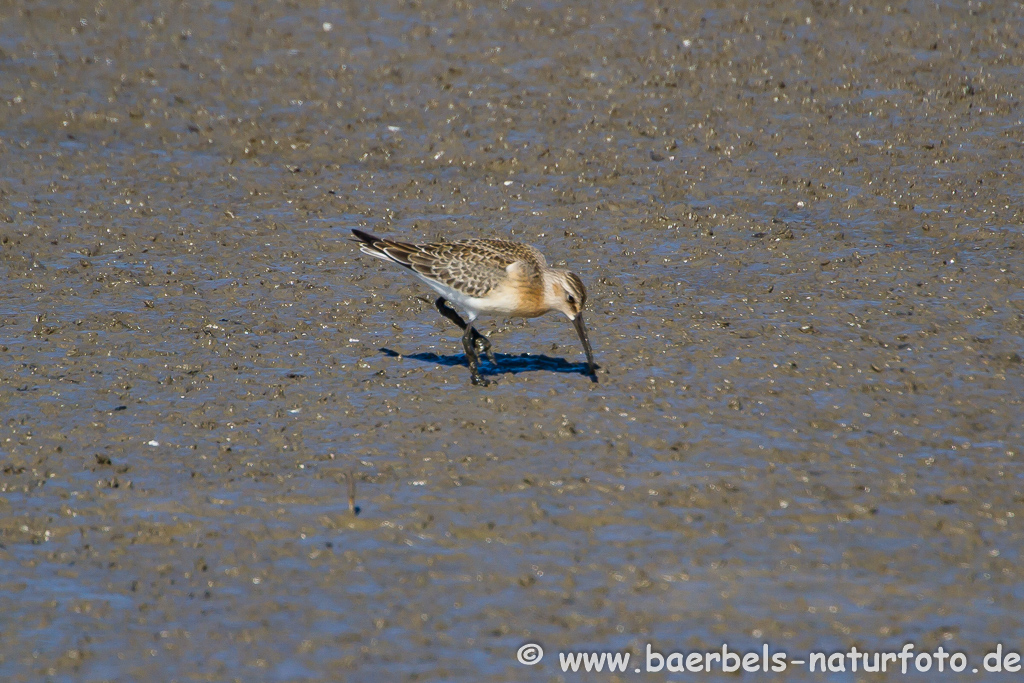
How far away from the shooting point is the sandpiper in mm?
9586

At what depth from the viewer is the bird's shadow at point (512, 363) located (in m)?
9.91

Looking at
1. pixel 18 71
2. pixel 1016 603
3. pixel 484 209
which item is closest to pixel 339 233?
pixel 484 209

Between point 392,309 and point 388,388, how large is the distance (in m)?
1.65

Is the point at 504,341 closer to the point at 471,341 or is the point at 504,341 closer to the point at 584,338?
the point at 471,341

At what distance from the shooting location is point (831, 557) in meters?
7.32

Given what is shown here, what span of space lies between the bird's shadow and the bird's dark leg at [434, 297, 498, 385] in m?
0.09

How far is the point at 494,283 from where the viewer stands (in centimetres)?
958

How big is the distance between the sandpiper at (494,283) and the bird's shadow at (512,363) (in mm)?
108

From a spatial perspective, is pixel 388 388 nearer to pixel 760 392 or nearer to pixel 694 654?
pixel 760 392

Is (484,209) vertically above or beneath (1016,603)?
above

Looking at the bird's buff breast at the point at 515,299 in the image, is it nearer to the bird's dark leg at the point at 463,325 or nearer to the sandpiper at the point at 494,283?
the sandpiper at the point at 494,283

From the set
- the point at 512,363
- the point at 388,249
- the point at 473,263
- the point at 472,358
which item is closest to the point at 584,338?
the point at 512,363

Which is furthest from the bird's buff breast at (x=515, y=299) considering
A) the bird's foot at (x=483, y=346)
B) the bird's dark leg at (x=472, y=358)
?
the bird's foot at (x=483, y=346)

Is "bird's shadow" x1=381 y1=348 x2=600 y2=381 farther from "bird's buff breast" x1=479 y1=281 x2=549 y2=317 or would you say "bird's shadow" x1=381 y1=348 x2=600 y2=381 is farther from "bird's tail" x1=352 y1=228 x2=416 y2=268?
"bird's tail" x1=352 y1=228 x2=416 y2=268
